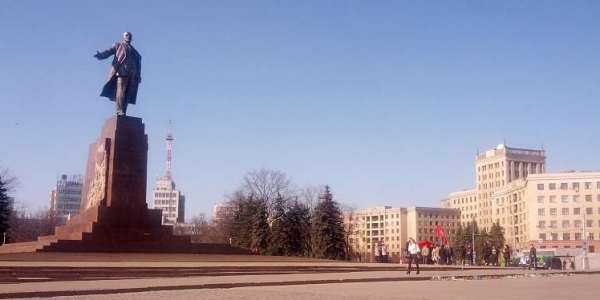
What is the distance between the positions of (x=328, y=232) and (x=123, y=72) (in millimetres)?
28335

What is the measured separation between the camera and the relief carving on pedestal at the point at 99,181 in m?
28.8

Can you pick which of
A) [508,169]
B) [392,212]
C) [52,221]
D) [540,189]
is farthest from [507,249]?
[392,212]

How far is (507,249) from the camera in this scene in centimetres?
3131

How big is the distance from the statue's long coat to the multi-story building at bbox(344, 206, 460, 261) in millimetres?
104647

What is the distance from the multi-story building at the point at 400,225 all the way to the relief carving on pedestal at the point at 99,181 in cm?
10546

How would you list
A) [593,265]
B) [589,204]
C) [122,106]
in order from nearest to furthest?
[122,106], [593,265], [589,204]

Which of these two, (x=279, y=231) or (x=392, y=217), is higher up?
(x=392, y=217)

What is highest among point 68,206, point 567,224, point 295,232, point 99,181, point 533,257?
point 68,206

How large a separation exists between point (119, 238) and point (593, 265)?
1435 inches

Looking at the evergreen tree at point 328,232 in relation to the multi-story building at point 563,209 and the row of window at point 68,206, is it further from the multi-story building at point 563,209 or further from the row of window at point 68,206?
the row of window at point 68,206

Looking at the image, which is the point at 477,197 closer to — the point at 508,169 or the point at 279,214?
the point at 508,169

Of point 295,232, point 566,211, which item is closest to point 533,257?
point 295,232

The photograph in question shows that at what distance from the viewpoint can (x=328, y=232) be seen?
5450 centimetres

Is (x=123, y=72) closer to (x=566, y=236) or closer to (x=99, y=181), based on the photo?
(x=99, y=181)
